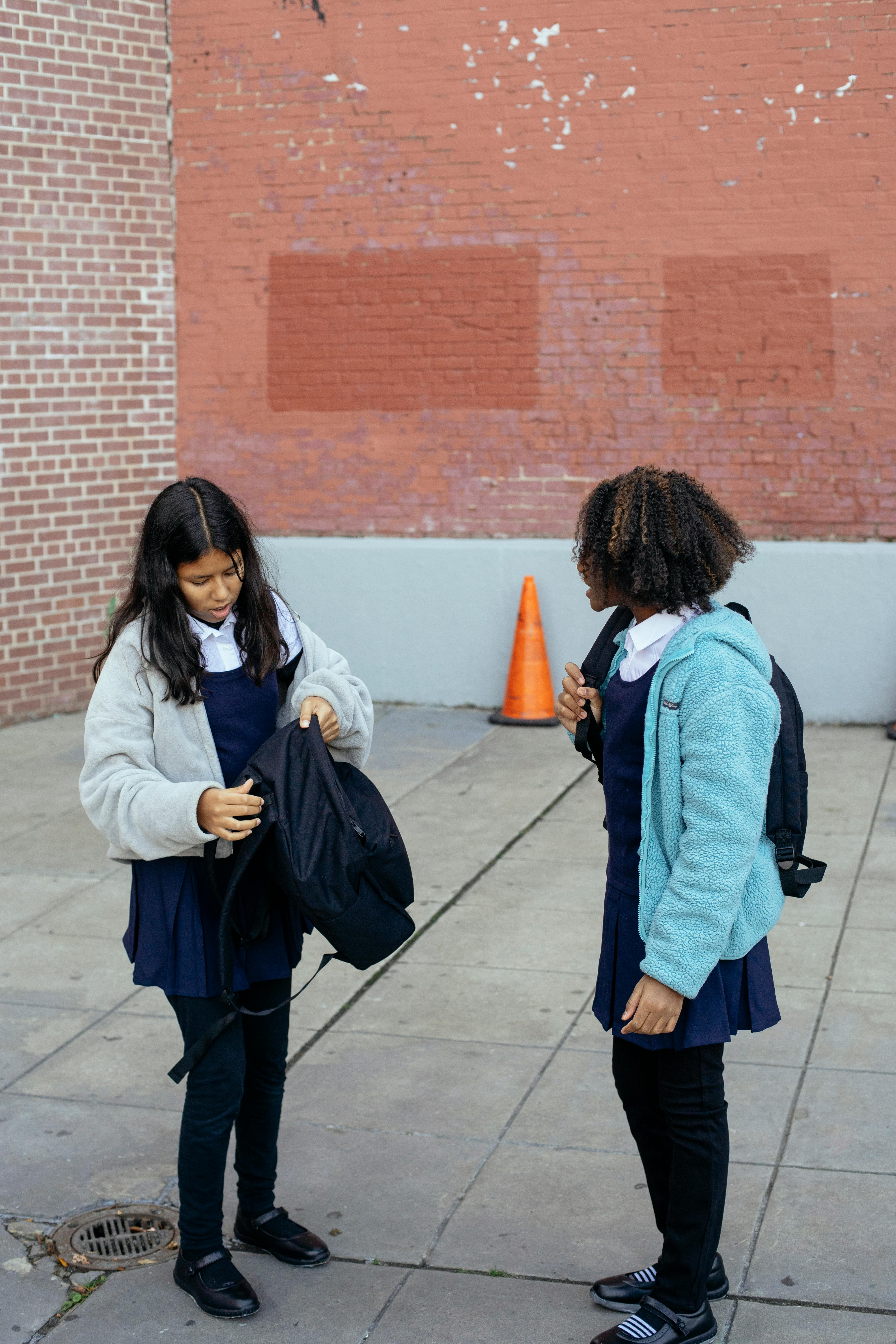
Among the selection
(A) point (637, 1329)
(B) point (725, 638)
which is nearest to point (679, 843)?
(B) point (725, 638)

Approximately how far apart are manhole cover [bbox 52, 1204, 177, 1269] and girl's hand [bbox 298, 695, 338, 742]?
1.33 m

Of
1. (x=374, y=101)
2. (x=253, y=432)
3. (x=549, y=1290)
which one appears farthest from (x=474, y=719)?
(x=549, y=1290)

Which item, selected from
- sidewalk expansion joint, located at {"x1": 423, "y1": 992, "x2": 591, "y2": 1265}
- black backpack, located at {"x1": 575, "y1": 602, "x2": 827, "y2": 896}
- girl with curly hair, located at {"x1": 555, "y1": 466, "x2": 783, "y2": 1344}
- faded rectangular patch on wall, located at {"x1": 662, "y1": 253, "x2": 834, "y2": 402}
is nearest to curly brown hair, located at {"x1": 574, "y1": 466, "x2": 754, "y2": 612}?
girl with curly hair, located at {"x1": 555, "y1": 466, "x2": 783, "y2": 1344}

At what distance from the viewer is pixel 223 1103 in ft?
10.2

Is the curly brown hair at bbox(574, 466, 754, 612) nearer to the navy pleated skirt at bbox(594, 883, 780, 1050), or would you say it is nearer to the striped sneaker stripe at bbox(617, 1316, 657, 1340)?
the navy pleated skirt at bbox(594, 883, 780, 1050)

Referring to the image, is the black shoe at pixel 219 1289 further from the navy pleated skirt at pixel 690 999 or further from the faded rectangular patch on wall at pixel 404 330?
the faded rectangular patch on wall at pixel 404 330

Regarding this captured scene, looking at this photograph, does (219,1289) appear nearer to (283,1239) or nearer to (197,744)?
(283,1239)

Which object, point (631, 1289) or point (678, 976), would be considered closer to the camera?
point (678, 976)

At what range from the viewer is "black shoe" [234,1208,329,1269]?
331cm

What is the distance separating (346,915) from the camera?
9.69 ft

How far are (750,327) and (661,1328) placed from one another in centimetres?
705

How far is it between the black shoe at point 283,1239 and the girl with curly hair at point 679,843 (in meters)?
0.73

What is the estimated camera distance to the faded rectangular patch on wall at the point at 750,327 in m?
8.73

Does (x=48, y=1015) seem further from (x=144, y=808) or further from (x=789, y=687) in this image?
(x=789, y=687)
